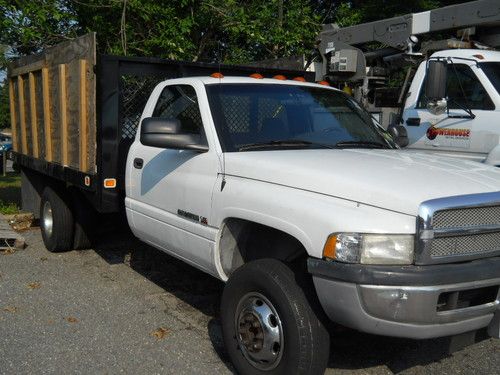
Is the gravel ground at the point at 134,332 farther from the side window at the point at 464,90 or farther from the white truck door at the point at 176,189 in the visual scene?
the side window at the point at 464,90

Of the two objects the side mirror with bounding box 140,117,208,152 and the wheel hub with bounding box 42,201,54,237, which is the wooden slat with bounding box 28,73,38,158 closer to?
the wheel hub with bounding box 42,201,54,237

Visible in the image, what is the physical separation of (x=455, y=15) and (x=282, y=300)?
5692 mm

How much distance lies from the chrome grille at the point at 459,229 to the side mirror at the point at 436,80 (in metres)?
3.37

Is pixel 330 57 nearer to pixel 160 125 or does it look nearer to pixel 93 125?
pixel 93 125

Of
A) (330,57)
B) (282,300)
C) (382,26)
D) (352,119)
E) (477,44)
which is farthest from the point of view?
(330,57)

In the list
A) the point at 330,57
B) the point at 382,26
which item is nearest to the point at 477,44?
the point at 382,26

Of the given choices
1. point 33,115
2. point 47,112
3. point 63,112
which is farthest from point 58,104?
point 33,115

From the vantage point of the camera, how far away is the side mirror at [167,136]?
14.3ft

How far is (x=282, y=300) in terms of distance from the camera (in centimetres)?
348

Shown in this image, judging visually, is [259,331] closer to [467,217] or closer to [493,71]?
[467,217]

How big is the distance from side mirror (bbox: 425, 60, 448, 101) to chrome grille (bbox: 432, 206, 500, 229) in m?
3.37

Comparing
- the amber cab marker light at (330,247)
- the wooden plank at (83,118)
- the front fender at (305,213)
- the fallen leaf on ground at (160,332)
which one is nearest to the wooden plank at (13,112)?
the wooden plank at (83,118)

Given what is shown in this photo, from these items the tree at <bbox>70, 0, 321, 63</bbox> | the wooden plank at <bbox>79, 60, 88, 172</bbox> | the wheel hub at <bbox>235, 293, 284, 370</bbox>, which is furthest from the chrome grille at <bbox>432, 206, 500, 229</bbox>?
the tree at <bbox>70, 0, 321, 63</bbox>

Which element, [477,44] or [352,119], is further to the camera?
[477,44]
